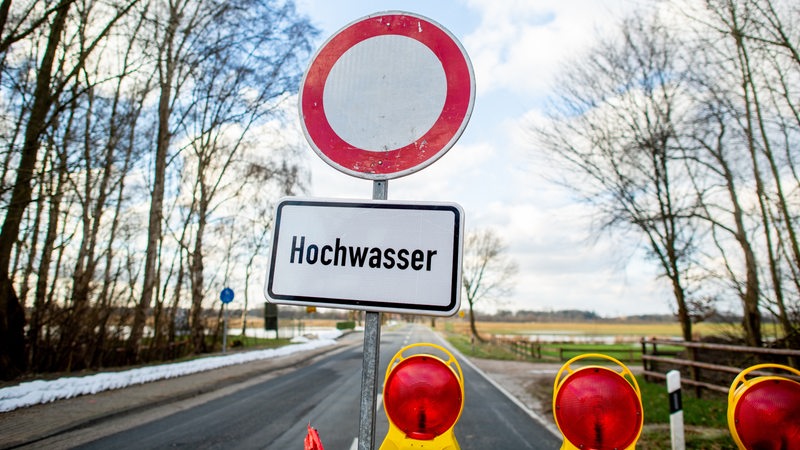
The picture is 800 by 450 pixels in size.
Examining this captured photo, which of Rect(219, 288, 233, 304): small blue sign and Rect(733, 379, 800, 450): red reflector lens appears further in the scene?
Rect(219, 288, 233, 304): small blue sign

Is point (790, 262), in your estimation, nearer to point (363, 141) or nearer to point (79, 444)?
point (363, 141)

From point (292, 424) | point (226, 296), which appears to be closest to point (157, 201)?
point (226, 296)

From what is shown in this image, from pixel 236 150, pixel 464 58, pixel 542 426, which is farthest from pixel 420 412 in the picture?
pixel 236 150

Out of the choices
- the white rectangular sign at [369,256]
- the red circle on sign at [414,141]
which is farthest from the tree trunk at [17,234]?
the white rectangular sign at [369,256]

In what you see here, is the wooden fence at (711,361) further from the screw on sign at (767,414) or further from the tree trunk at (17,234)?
the tree trunk at (17,234)

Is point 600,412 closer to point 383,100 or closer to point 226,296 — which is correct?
point 383,100

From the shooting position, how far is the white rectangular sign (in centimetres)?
127

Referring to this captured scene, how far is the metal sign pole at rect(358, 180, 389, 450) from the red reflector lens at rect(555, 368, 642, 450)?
61cm

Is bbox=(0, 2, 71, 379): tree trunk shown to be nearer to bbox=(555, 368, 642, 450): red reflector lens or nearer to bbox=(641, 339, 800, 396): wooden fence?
bbox=(555, 368, 642, 450): red reflector lens

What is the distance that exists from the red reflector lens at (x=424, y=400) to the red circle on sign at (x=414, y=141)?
2.31ft

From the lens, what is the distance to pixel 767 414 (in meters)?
1.27

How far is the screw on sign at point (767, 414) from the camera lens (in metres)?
1.25

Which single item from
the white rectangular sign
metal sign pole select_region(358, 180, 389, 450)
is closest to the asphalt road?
metal sign pole select_region(358, 180, 389, 450)

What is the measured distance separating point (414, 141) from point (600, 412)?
1.10 m
